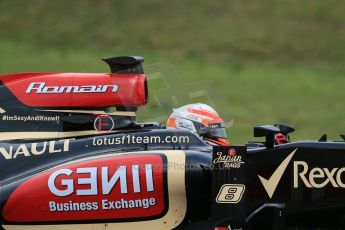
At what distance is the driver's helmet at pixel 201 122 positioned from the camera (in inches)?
385

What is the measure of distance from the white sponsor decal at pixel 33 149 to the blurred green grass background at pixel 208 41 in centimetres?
1678

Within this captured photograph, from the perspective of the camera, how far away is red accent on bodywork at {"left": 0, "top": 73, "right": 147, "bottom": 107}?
9297 millimetres

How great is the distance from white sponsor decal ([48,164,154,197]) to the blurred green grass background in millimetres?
17137

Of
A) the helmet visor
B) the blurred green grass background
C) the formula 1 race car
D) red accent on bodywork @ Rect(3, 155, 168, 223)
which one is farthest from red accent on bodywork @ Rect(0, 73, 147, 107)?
the blurred green grass background

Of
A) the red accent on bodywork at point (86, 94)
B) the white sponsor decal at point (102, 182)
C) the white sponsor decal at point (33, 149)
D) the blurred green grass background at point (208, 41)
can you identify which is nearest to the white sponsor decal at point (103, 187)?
the white sponsor decal at point (102, 182)

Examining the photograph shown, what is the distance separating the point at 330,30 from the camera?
3097cm

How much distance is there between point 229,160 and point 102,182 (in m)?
1.28

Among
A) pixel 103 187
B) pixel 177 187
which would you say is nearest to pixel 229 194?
pixel 177 187

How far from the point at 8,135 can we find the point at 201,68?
2027cm

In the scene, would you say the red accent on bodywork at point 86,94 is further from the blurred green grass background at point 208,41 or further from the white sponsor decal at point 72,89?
the blurred green grass background at point 208,41

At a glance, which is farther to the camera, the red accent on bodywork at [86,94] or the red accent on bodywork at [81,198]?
the red accent on bodywork at [86,94]

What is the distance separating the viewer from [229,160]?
27.4 feet

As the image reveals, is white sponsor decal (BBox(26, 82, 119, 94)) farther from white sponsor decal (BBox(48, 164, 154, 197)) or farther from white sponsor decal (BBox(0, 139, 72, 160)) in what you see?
white sponsor decal (BBox(48, 164, 154, 197))

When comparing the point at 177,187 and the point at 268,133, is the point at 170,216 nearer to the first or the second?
the point at 177,187
